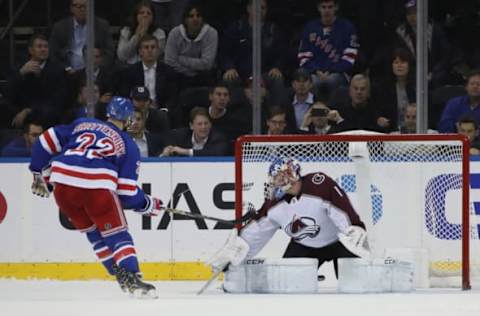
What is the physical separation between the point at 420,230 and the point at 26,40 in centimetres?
320

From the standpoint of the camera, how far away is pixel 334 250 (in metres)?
8.90

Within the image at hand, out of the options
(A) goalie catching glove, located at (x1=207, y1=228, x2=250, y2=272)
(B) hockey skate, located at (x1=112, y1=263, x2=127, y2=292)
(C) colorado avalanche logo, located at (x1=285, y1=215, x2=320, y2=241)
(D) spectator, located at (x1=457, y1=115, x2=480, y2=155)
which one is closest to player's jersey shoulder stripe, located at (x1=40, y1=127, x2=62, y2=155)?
(B) hockey skate, located at (x1=112, y1=263, x2=127, y2=292)

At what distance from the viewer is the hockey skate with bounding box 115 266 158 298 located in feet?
25.7

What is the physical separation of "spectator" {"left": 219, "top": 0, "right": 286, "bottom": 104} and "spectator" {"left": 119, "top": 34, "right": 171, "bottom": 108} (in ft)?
1.50

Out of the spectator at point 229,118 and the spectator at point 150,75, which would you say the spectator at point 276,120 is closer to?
the spectator at point 229,118

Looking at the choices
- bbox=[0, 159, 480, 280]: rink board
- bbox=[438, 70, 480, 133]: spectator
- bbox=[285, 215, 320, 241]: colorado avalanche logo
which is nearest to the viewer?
bbox=[285, 215, 320, 241]: colorado avalanche logo

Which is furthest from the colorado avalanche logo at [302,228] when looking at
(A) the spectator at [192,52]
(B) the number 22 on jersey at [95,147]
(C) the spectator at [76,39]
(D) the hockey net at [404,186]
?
(C) the spectator at [76,39]

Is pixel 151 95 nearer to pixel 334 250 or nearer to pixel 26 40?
pixel 26 40

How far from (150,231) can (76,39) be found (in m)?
Result: 1.52

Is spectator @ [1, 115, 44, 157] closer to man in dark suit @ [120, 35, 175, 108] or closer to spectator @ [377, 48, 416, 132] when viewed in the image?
man in dark suit @ [120, 35, 175, 108]

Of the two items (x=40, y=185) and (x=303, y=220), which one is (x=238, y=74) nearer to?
(x=303, y=220)

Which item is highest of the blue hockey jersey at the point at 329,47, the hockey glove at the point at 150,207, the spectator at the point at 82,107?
the blue hockey jersey at the point at 329,47

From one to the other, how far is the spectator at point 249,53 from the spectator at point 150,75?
1.50ft

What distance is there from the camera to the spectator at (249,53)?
1041cm
